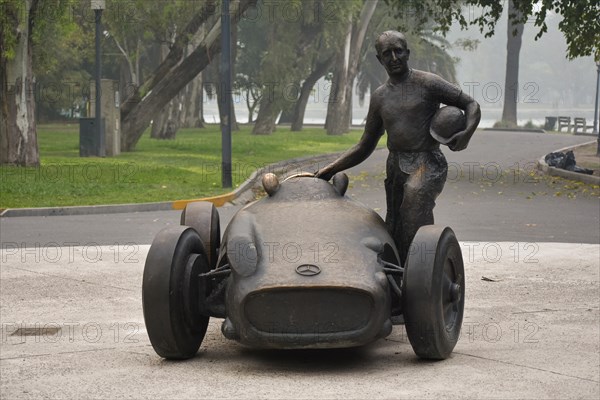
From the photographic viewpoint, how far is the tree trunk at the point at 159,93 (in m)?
35.2

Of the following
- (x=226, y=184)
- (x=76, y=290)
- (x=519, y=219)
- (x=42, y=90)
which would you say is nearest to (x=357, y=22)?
(x=42, y=90)

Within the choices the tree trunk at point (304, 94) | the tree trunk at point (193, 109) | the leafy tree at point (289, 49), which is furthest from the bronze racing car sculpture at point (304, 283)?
the tree trunk at point (193, 109)

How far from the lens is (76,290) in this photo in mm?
10891

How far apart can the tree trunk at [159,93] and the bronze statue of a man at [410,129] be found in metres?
26.6

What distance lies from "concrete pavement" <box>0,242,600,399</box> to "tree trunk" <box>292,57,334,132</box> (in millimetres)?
47465

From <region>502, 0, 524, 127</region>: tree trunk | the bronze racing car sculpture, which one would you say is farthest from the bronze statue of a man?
<region>502, 0, 524, 127</region>: tree trunk

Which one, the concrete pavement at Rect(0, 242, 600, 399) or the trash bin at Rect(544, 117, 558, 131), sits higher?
the trash bin at Rect(544, 117, 558, 131)

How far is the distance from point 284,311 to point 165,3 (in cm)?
3446

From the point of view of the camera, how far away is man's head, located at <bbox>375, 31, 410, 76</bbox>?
28.6 ft

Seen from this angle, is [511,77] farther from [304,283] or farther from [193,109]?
[304,283]

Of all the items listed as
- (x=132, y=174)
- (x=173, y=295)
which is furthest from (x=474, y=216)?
(x=173, y=295)

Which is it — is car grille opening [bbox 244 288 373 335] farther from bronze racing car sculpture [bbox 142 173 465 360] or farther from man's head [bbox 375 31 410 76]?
man's head [bbox 375 31 410 76]

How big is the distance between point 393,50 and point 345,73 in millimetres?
44009

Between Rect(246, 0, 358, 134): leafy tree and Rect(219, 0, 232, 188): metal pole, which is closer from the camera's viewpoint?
Rect(219, 0, 232, 188): metal pole
